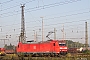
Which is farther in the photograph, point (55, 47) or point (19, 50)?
point (19, 50)

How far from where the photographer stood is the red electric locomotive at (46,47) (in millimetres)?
45044

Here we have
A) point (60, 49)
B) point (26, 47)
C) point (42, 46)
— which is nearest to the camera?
point (60, 49)

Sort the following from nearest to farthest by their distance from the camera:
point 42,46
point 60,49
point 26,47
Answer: point 60,49 → point 42,46 → point 26,47

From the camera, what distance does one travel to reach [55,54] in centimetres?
4484

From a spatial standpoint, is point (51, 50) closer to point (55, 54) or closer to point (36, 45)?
point (55, 54)

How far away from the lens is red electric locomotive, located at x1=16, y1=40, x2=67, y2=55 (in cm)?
4504

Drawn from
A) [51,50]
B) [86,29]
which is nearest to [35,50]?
[51,50]

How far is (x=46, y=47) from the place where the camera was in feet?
153

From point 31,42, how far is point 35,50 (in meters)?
2.61

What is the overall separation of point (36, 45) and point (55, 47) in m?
5.81

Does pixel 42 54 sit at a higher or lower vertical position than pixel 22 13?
lower

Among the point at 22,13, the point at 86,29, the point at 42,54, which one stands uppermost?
the point at 22,13

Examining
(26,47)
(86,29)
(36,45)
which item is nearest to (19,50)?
(26,47)

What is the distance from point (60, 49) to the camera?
44.8 meters
